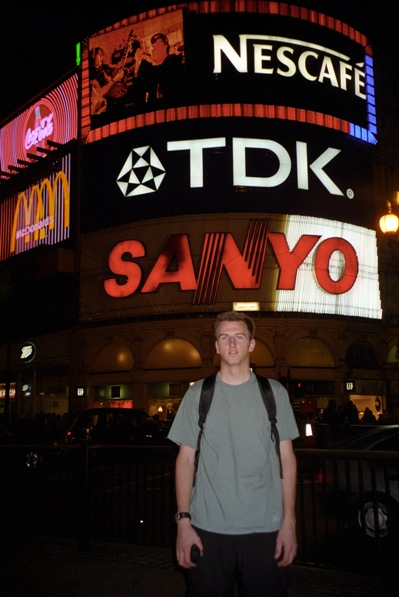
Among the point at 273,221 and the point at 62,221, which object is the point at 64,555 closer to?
the point at 273,221

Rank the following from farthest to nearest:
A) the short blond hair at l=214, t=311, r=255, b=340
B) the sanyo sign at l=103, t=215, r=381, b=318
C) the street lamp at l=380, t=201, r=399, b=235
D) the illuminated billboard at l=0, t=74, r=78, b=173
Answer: the illuminated billboard at l=0, t=74, r=78, b=173
the sanyo sign at l=103, t=215, r=381, b=318
the street lamp at l=380, t=201, r=399, b=235
the short blond hair at l=214, t=311, r=255, b=340

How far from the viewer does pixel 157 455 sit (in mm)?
7660

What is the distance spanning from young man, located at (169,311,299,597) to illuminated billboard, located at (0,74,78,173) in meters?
37.7

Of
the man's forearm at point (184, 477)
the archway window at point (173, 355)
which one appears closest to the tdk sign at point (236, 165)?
the archway window at point (173, 355)

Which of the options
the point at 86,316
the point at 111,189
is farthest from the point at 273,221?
the point at 86,316

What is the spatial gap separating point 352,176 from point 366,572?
3318 centimetres

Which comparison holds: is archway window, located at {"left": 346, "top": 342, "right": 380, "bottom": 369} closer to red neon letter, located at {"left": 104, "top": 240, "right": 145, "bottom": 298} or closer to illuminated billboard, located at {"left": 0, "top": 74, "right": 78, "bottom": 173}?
red neon letter, located at {"left": 104, "top": 240, "right": 145, "bottom": 298}

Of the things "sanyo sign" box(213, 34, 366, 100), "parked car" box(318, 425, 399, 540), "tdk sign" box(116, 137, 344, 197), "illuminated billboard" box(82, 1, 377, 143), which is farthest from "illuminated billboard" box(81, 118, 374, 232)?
"parked car" box(318, 425, 399, 540)

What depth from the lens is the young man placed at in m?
3.64

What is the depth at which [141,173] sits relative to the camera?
116 ft

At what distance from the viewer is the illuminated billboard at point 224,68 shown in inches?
1363

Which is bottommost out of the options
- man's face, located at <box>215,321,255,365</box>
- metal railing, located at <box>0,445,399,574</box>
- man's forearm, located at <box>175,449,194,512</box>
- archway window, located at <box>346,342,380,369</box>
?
metal railing, located at <box>0,445,399,574</box>

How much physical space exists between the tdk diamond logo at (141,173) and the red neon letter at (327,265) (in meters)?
9.76

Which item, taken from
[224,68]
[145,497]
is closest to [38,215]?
[224,68]
